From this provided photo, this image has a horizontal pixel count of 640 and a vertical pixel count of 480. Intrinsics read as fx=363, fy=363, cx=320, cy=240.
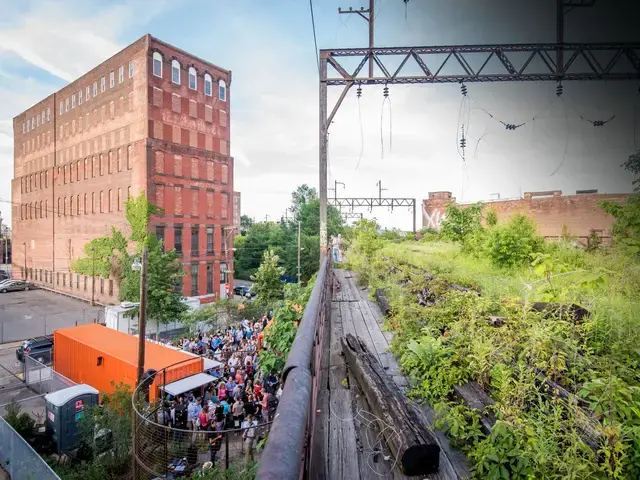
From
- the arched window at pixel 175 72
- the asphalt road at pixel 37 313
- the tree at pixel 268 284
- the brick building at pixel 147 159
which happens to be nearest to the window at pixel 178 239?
the brick building at pixel 147 159

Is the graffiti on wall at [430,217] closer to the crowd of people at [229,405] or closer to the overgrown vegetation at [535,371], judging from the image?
the crowd of people at [229,405]

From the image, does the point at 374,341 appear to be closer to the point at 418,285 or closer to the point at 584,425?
the point at 418,285

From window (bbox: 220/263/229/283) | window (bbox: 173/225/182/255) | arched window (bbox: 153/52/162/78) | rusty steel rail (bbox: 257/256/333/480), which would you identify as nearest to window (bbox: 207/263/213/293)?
window (bbox: 220/263/229/283)

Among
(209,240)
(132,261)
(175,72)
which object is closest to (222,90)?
(175,72)

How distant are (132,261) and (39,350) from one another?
41.3 feet

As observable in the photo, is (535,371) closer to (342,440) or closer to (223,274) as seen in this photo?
(342,440)

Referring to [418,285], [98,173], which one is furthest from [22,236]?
[418,285]

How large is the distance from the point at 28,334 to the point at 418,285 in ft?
93.5

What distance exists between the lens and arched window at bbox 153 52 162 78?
31.5 meters

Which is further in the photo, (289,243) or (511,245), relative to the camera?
(289,243)

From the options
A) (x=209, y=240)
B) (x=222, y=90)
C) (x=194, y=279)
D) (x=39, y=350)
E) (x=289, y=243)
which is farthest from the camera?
(x=289, y=243)

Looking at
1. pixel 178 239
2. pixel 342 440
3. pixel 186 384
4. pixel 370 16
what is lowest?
pixel 186 384

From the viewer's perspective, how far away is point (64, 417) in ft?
34.2

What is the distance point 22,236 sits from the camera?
51656mm
